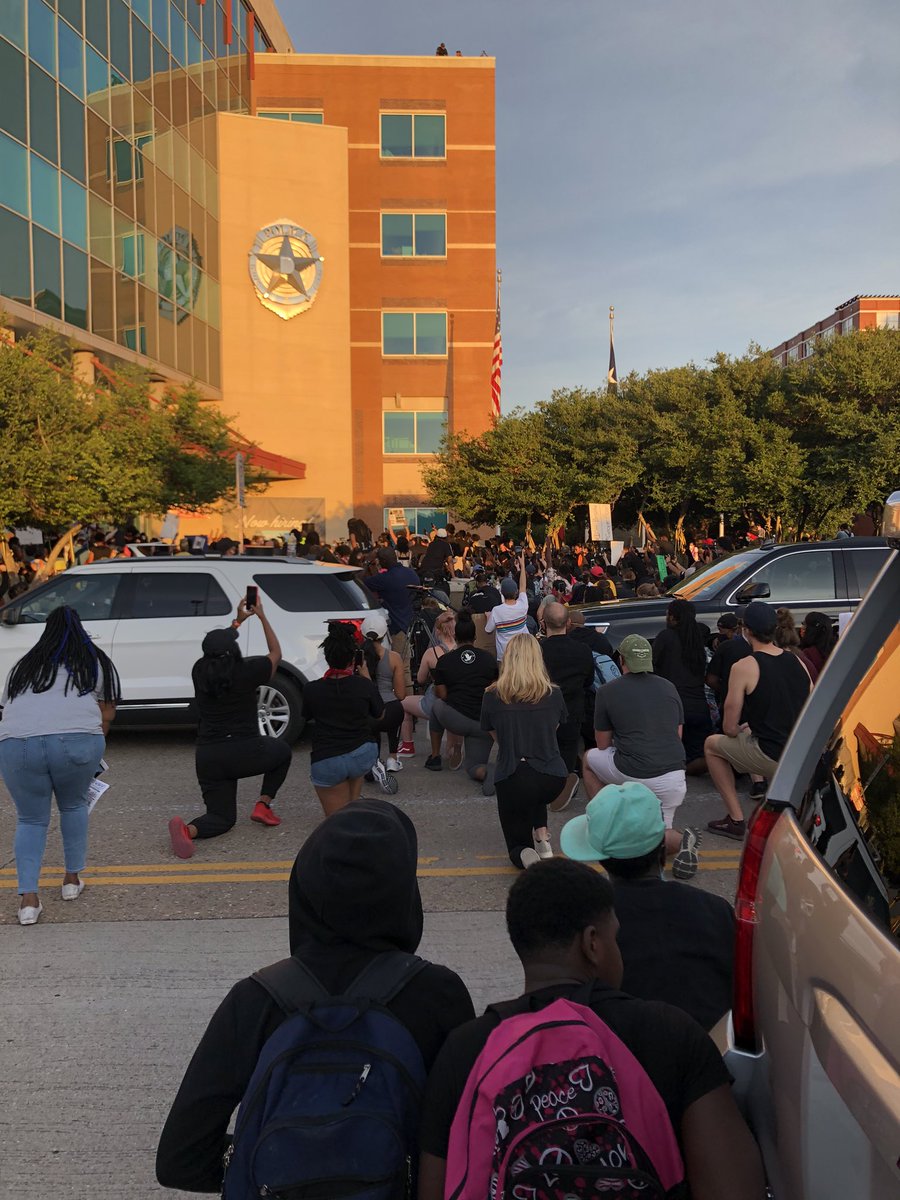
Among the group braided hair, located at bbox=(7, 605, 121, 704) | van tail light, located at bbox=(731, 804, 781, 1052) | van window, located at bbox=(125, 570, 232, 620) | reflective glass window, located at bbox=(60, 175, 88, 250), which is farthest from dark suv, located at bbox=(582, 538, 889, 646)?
reflective glass window, located at bbox=(60, 175, 88, 250)

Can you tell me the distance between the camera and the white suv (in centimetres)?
1003

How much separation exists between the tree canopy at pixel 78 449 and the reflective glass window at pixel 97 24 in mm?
10640

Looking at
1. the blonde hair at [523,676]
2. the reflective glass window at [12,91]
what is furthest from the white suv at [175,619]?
the reflective glass window at [12,91]

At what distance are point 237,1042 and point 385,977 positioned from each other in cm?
33

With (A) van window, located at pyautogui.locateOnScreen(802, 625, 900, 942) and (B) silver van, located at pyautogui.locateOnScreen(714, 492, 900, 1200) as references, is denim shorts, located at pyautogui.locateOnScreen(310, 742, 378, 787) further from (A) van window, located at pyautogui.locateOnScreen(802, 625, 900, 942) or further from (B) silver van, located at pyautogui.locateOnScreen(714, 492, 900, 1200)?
(A) van window, located at pyautogui.locateOnScreen(802, 625, 900, 942)

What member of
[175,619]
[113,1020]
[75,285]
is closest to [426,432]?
[75,285]

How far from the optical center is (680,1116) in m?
2.00

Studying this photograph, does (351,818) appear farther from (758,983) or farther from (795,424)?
(795,424)

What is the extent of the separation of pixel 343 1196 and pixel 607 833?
54.6 inches

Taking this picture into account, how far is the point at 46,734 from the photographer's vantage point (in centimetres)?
574

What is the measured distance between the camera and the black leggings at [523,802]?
21.4 feet

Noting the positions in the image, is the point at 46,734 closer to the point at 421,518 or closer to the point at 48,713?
the point at 48,713

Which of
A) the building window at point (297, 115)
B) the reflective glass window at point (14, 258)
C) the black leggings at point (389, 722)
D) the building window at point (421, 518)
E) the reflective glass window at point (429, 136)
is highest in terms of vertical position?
the building window at point (297, 115)

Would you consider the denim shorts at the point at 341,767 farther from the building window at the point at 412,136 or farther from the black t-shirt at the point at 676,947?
the building window at the point at 412,136
